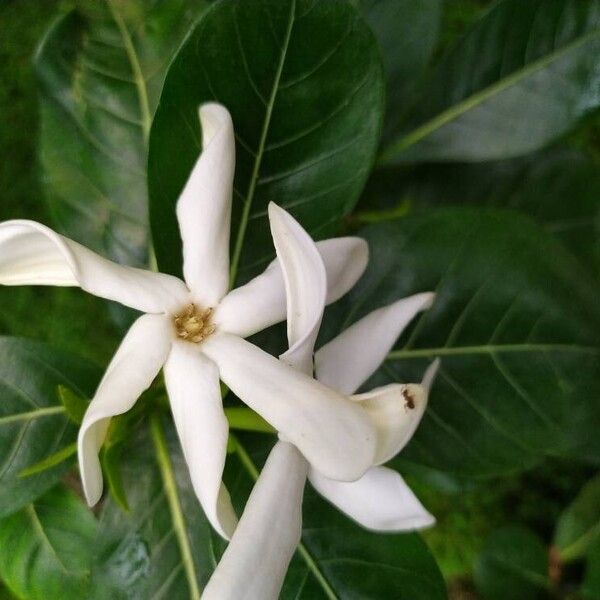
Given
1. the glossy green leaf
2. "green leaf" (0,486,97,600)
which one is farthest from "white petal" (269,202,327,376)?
the glossy green leaf

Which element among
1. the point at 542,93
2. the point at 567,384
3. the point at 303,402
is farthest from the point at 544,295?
the point at 303,402

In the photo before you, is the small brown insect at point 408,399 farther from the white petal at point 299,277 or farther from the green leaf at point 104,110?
the green leaf at point 104,110

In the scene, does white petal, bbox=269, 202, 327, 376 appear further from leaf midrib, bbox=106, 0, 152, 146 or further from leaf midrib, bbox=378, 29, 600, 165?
leaf midrib, bbox=378, 29, 600, 165

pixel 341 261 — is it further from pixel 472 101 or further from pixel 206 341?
pixel 472 101

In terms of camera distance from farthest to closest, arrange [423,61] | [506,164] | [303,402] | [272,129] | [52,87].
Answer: [506,164] → [423,61] → [52,87] → [272,129] → [303,402]

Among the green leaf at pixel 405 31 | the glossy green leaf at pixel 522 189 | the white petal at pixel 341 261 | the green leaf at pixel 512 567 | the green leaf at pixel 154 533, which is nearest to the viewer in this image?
the white petal at pixel 341 261

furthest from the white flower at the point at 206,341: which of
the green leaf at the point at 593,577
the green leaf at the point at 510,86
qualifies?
the green leaf at the point at 593,577

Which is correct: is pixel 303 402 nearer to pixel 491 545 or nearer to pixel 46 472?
pixel 46 472
